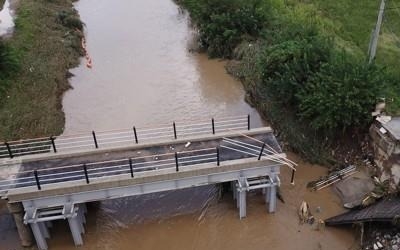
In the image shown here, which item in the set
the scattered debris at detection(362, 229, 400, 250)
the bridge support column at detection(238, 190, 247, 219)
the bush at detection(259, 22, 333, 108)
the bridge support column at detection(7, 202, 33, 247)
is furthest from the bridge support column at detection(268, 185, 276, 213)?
the bridge support column at detection(7, 202, 33, 247)

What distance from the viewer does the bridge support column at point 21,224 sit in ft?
47.5

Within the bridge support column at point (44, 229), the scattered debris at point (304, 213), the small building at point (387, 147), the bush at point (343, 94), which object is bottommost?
the scattered debris at point (304, 213)

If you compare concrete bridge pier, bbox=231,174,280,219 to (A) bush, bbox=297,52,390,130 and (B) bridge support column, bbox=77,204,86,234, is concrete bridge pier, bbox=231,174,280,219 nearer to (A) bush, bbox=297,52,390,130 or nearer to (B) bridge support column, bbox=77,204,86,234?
(A) bush, bbox=297,52,390,130

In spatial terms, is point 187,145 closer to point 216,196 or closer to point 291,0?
point 216,196

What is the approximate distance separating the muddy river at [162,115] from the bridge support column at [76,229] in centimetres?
29

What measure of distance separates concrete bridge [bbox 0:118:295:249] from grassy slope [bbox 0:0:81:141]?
15.9 ft

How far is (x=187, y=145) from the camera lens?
53.1 ft

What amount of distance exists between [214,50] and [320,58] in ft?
32.2

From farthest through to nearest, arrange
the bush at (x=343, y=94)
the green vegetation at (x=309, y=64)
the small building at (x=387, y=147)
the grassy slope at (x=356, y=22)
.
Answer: the grassy slope at (x=356, y=22), the green vegetation at (x=309, y=64), the bush at (x=343, y=94), the small building at (x=387, y=147)

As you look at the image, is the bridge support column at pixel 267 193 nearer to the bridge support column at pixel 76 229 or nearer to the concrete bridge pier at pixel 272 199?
the concrete bridge pier at pixel 272 199

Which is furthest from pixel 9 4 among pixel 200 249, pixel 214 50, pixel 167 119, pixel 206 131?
pixel 200 249

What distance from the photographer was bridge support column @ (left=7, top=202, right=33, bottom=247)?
1448 cm

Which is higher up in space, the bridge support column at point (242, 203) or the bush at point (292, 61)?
the bush at point (292, 61)

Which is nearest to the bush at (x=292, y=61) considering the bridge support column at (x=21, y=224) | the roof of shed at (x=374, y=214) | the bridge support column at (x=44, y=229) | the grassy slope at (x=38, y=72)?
the roof of shed at (x=374, y=214)
